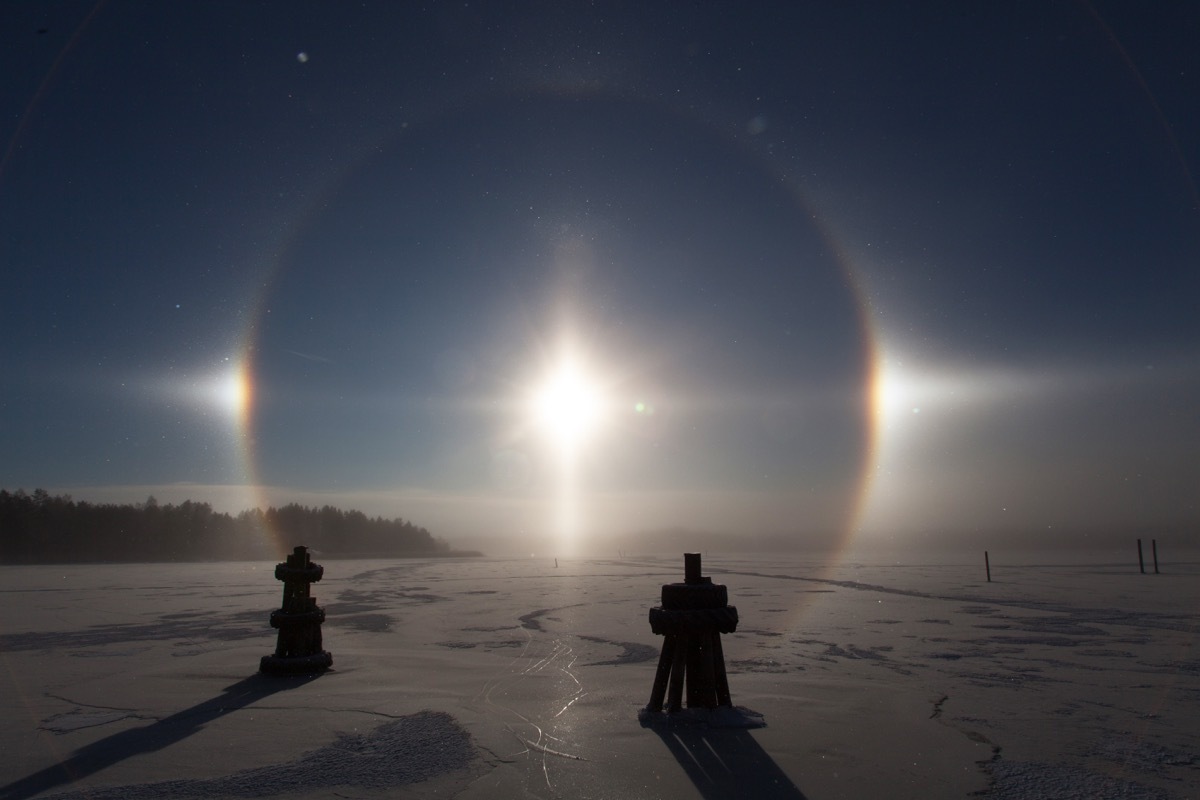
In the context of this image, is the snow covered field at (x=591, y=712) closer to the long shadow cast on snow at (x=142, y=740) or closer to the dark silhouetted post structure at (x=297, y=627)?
the long shadow cast on snow at (x=142, y=740)

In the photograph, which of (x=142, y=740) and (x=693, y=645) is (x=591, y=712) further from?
(x=142, y=740)

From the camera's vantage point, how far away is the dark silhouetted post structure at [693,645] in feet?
19.4

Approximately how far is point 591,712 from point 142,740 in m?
3.60

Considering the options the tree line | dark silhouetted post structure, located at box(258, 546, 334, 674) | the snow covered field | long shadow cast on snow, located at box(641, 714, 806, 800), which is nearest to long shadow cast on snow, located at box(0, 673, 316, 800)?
the snow covered field

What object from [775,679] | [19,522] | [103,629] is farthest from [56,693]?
[19,522]

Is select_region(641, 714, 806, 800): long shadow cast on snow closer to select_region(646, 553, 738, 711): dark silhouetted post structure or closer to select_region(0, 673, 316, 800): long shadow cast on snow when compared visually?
select_region(646, 553, 738, 711): dark silhouetted post structure

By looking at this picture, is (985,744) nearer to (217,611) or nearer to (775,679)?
(775,679)

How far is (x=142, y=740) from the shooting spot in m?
5.42

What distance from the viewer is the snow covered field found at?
14.6 ft

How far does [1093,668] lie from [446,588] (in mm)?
18151

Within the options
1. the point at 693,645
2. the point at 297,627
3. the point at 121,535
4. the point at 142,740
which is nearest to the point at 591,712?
the point at 693,645

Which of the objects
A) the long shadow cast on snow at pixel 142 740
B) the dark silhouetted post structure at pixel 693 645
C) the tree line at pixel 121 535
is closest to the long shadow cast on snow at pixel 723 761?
the dark silhouetted post structure at pixel 693 645

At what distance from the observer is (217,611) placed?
1541cm

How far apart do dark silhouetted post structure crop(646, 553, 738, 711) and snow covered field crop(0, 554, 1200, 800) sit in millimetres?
242
